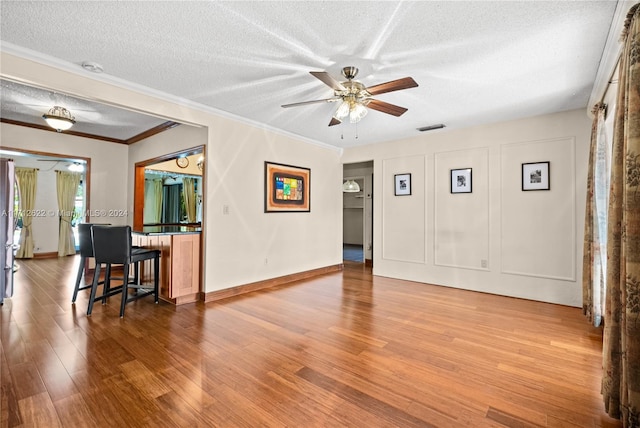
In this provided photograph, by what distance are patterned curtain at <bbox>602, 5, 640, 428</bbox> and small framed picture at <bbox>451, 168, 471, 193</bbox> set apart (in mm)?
2858

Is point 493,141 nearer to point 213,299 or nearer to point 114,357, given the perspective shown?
point 213,299

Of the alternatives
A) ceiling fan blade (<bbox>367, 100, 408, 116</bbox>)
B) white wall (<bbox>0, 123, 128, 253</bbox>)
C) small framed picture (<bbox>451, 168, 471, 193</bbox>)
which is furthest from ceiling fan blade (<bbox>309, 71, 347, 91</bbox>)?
white wall (<bbox>0, 123, 128, 253</bbox>)

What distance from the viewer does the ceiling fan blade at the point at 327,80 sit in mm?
2279

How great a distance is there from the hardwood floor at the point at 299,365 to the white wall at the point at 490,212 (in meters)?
0.60

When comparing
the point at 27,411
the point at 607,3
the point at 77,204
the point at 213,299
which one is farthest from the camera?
the point at 77,204

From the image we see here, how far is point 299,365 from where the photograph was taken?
2.23m

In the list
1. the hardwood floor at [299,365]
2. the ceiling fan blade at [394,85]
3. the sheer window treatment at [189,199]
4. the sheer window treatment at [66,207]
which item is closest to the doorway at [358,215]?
the hardwood floor at [299,365]

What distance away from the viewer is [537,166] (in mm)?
4023

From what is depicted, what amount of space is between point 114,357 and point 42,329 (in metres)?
1.14

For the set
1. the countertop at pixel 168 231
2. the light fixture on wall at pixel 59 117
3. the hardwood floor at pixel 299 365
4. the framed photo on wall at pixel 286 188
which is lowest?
the hardwood floor at pixel 299 365

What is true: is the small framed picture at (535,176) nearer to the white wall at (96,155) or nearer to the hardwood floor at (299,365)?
the hardwood floor at (299,365)

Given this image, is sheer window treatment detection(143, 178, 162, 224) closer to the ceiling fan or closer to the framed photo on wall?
the framed photo on wall

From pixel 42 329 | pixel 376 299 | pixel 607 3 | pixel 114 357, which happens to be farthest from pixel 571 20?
pixel 42 329

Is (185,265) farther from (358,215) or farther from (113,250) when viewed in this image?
(358,215)
